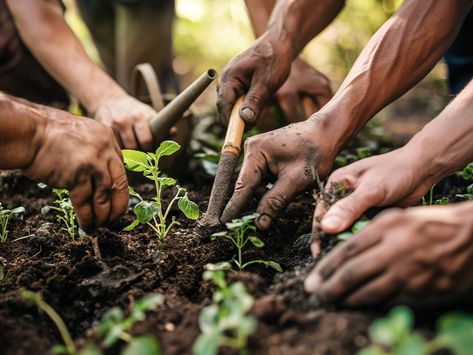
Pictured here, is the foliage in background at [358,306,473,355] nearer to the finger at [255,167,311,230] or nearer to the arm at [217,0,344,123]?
the finger at [255,167,311,230]

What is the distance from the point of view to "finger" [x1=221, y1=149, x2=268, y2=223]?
5.78ft

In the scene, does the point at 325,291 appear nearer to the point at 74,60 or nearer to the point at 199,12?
the point at 74,60

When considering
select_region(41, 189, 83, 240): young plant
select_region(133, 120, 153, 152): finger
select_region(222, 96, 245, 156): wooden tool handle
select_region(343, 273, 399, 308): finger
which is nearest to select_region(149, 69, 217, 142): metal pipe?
select_region(133, 120, 153, 152): finger

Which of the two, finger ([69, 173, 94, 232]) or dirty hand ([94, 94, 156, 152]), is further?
dirty hand ([94, 94, 156, 152])

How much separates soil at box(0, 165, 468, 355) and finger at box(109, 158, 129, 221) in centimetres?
16

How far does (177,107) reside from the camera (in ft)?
7.50

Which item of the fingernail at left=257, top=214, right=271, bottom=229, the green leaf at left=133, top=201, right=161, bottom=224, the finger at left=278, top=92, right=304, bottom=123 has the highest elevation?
the green leaf at left=133, top=201, right=161, bottom=224

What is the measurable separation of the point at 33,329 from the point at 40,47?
6.18 feet

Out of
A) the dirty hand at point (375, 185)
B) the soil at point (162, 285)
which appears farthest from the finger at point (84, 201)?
the dirty hand at point (375, 185)

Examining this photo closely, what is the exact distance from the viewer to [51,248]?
179 cm

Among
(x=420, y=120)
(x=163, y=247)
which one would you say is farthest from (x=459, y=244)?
(x=420, y=120)

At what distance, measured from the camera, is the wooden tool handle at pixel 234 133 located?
194cm

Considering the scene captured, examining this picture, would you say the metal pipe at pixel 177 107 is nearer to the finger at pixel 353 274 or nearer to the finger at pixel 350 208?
the finger at pixel 350 208

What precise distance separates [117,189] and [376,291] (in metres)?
0.87
